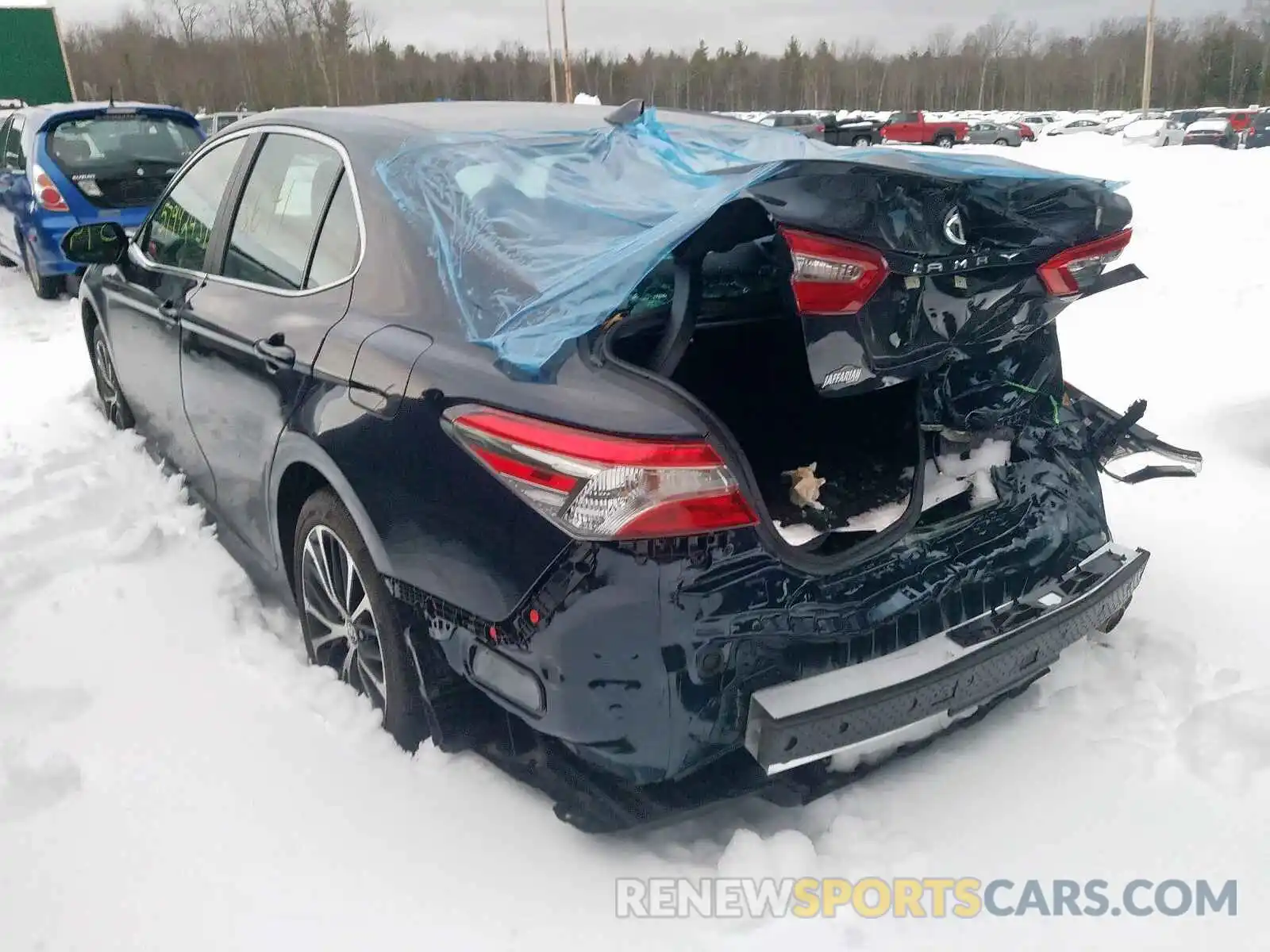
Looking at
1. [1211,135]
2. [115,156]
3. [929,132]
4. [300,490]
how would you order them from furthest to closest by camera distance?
[929,132]
[1211,135]
[115,156]
[300,490]

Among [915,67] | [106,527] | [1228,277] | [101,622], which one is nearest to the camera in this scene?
[101,622]

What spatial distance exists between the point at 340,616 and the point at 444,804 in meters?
0.64

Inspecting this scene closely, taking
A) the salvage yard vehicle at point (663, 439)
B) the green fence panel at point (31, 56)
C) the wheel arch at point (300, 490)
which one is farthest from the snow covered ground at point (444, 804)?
the green fence panel at point (31, 56)

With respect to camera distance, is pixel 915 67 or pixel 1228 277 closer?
pixel 1228 277

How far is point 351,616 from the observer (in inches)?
100

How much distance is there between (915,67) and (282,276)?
10144cm

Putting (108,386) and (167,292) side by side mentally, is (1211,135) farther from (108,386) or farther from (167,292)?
(167,292)

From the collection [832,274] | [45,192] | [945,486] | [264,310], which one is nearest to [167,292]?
[264,310]

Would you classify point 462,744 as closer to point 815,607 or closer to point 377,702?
point 377,702

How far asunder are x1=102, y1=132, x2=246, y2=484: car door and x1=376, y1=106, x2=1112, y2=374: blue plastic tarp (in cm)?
116

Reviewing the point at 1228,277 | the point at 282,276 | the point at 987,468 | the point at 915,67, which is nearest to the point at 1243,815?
the point at 987,468

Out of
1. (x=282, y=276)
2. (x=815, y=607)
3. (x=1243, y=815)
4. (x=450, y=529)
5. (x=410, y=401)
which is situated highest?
(x=282, y=276)

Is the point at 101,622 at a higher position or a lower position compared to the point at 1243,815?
higher

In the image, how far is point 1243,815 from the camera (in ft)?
7.41
